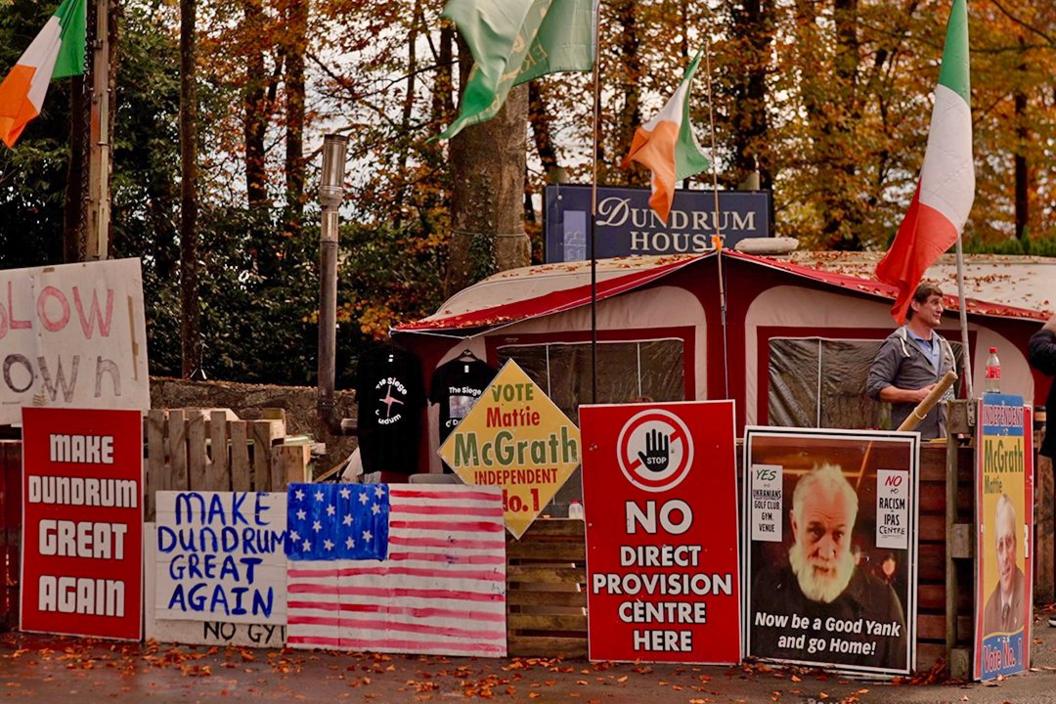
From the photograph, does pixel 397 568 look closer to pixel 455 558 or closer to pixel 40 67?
pixel 455 558

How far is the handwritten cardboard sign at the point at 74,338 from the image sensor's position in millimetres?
10312

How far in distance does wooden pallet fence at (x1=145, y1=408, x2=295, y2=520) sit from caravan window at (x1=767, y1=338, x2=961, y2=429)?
20.9 feet

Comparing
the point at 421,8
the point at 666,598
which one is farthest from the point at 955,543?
the point at 421,8

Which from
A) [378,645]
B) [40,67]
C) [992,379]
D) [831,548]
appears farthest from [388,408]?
[831,548]

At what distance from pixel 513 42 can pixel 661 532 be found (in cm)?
307

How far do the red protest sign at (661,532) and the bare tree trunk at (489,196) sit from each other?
446 inches

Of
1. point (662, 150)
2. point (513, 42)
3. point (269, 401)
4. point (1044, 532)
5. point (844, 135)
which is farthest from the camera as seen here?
point (844, 135)

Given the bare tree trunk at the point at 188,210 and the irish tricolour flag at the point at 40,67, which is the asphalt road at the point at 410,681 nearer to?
the irish tricolour flag at the point at 40,67

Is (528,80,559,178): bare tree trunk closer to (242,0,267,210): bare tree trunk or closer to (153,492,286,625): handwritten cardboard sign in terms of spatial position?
(242,0,267,210): bare tree trunk

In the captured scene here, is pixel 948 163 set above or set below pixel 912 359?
above

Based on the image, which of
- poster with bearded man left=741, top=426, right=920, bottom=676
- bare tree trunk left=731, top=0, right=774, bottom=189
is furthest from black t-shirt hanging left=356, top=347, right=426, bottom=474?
bare tree trunk left=731, top=0, right=774, bottom=189

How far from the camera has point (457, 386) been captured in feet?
52.7

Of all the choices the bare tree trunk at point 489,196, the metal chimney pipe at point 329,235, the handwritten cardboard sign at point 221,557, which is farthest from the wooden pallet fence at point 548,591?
the bare tree trunk at point 489,196

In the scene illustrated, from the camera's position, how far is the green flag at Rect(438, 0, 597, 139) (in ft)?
33.1
